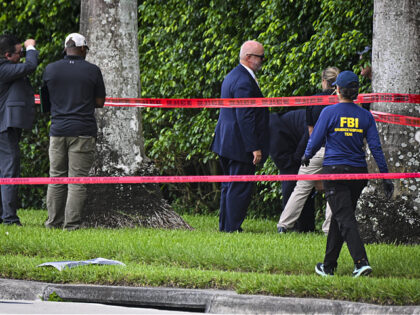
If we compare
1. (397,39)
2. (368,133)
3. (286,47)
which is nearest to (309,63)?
(286,47)

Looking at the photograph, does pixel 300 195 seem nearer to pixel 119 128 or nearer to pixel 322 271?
pixel 119 128

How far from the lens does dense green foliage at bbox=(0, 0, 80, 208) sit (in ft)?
49.0

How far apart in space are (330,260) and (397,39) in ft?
9.11

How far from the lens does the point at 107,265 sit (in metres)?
7.07

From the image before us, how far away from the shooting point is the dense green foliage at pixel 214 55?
35.7 feet

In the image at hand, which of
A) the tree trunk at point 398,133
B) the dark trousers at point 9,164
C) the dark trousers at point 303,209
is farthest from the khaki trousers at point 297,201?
the dark trousers at point 9,164

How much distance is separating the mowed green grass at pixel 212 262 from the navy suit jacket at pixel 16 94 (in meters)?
1.24

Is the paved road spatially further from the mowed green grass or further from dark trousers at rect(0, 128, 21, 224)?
dark trousers at rect(0, 128, 21, 224)

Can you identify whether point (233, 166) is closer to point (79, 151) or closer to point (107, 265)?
point (79, 151)

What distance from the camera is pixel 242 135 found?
31.0ft

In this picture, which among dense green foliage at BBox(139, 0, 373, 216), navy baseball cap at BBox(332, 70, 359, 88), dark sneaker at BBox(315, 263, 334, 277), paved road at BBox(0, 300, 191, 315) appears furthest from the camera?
dense green foliage at BBox(139, 0, 373, 216)

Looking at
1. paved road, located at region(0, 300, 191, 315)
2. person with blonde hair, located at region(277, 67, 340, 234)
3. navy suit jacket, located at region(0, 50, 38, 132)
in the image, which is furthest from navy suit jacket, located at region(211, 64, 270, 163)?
paved road, located at region(0, 300, 191, 315)

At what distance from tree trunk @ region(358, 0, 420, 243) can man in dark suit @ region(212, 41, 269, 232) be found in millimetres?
1466

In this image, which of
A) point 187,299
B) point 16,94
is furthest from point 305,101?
point 187,299
